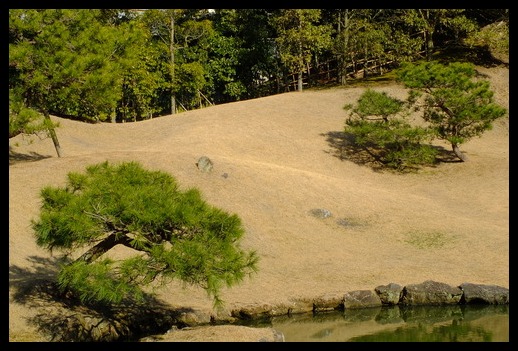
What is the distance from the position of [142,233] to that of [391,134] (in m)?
20.0

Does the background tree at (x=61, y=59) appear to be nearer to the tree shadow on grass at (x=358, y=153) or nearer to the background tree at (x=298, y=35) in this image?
the tree shadow on grass at (x=358, y=153)

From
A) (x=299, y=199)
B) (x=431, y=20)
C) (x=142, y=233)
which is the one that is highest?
(x=431, y=20)

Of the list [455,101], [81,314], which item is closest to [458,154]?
[455,101]

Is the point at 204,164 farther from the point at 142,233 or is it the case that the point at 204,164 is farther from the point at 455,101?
the point at 455,101

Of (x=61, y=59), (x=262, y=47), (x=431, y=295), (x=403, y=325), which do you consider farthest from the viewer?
(x=262, y=47)

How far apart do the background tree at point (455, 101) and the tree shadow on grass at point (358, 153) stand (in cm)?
91

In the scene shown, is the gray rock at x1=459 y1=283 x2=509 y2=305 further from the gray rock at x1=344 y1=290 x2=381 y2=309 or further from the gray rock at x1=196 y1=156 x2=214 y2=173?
the gray rock at x1=196 y1=156 x2=214 y2=173

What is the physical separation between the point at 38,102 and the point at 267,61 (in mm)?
24411

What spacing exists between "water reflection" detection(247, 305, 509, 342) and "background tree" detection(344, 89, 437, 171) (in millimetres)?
14427

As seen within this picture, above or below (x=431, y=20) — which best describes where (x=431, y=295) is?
below

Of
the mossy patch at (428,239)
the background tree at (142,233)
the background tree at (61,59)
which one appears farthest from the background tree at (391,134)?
the background tree at (142,233)

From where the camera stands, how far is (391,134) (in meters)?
31.3
